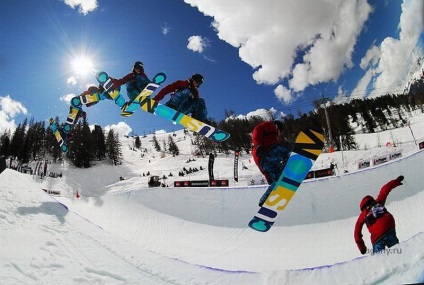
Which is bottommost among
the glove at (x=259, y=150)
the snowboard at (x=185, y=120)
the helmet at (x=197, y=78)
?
the glove at (x=259, y=150)

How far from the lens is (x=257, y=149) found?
11.7 feet

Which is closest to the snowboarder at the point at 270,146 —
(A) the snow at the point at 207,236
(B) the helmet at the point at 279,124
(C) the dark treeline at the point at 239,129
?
(B) the helmet at the point at 279,124

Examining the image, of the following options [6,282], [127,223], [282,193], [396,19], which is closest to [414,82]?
[396,19]

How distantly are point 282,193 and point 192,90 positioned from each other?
8.96ft

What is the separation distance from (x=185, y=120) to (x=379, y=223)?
14.0 feet

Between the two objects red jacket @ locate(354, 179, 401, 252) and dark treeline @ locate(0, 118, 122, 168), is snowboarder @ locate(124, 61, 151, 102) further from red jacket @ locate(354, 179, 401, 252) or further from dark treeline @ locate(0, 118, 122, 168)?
red jacket @ locate(354, 179, 401, 252)

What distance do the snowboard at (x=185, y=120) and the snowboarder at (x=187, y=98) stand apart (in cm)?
16

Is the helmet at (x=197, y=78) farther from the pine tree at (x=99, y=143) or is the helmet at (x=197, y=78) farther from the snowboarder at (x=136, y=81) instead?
the pine tree at (x=99, y=143)

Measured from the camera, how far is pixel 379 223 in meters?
5.73

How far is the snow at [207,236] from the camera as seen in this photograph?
3904 millimetres

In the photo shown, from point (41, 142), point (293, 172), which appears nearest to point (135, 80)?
point (293, 172)

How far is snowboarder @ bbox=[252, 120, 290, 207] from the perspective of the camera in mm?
3547

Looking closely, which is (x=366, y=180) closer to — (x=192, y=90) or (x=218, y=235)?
(x=218, y=235)

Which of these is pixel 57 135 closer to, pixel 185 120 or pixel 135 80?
pixel 135 80
